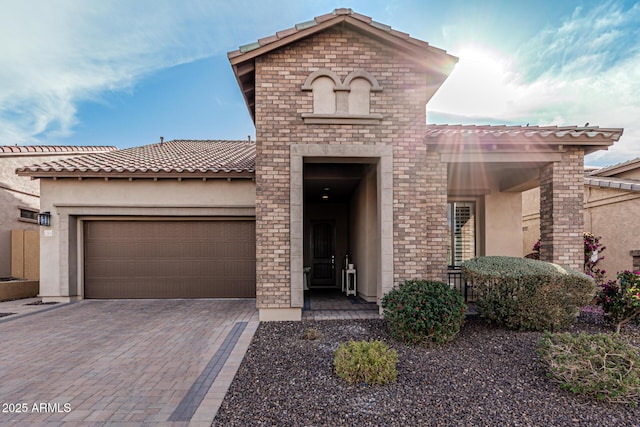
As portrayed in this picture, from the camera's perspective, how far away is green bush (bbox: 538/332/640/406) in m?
3.16

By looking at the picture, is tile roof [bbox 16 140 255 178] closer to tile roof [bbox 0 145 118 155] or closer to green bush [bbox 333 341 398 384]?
tile roof [bbox 0 145 118 155]

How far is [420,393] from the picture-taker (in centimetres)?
337

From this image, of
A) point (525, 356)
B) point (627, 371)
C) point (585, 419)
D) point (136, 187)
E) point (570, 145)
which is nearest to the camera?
point (585, 419)

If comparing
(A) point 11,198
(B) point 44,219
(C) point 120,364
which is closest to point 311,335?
(C) point 120,364

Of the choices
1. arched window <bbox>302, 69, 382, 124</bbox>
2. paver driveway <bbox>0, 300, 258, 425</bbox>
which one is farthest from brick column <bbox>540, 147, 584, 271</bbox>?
paver driveway <bbox>0, 300, 258, 425</bbox>

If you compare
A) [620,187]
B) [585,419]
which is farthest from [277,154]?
[620,187]

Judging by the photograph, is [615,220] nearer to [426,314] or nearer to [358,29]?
[426,314]

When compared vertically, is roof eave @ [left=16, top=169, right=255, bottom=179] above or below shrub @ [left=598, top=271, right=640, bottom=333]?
above

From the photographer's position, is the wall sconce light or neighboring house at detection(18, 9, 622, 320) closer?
neighboring house at detection(18, 9, 622, 320)

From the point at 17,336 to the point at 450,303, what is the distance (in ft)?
24.9

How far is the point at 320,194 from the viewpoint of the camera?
972 cm

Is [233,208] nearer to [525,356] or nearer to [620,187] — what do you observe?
[525,356]

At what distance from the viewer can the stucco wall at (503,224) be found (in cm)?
923

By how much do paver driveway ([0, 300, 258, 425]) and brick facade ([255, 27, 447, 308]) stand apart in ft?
4.65
